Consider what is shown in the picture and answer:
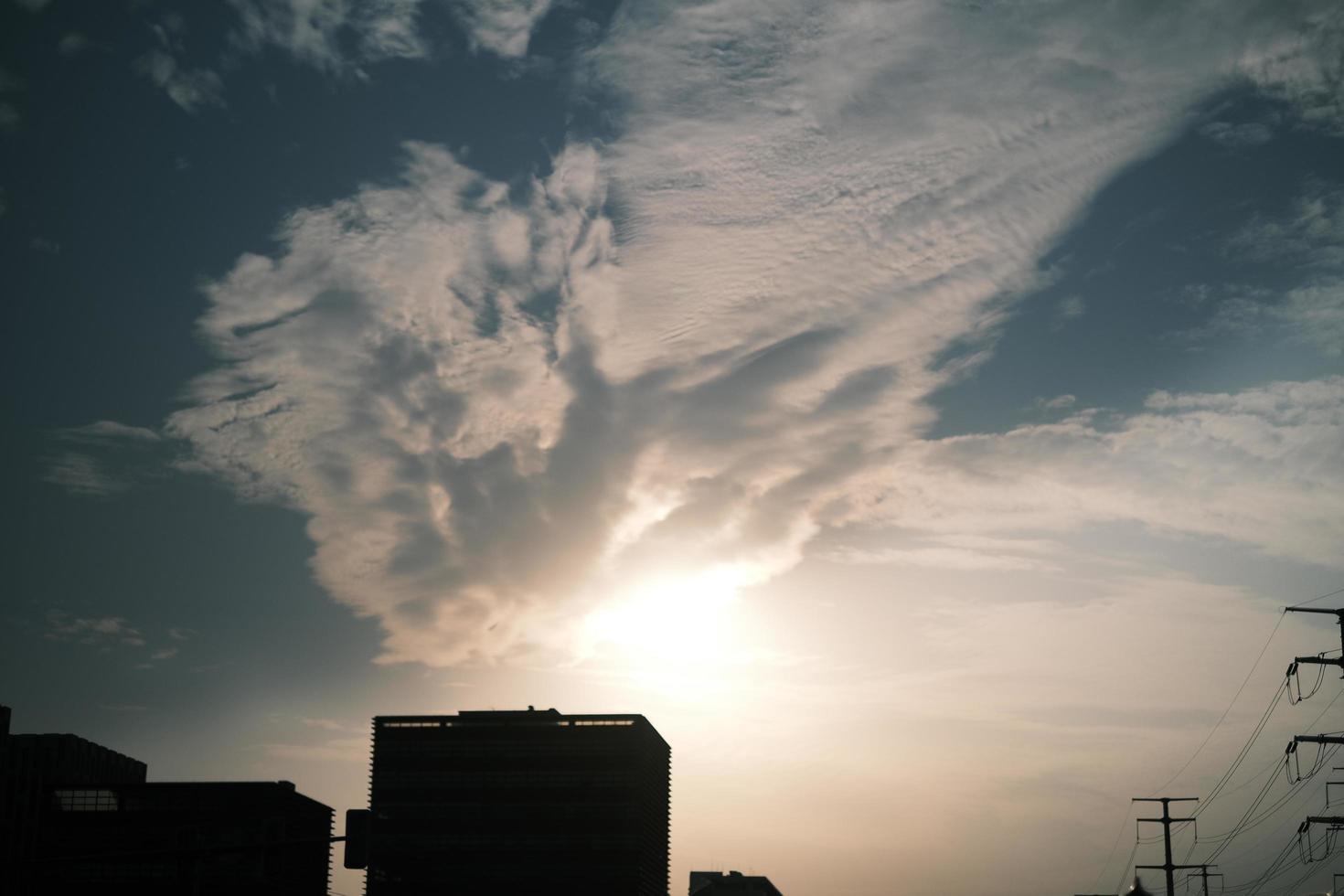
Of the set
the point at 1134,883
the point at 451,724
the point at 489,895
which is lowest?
the point at 489,895

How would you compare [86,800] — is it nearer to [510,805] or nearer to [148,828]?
[148,828]

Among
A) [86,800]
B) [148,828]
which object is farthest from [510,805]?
[86,800]

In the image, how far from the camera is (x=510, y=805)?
171625 mm

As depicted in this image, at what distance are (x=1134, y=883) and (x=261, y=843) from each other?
23458 millimetres

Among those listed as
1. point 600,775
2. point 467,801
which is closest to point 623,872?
point 600,775

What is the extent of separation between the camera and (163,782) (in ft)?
567

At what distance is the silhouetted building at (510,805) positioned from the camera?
554 ft

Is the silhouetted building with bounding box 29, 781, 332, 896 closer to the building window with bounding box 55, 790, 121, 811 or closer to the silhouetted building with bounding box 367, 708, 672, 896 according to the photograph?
the building window with bounding box 55, 790, 121, 811

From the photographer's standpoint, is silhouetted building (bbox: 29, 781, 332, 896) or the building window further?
the building window

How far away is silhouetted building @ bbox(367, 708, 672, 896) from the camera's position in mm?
169000

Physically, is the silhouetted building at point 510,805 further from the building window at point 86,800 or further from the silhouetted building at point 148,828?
the building window at point 86,800

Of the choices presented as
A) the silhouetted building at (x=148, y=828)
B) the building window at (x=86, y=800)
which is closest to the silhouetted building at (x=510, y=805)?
the silhouetted building at (x=148, y=828)

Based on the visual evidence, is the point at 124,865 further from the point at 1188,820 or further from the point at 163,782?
the point at 1188,820

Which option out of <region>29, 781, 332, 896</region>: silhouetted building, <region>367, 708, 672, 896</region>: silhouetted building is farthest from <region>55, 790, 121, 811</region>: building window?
<region>367, 708, 672, 896</region>: silhouetted building
